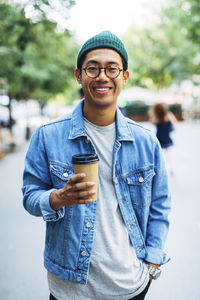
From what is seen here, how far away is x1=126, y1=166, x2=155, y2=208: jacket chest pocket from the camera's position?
5.29 ft

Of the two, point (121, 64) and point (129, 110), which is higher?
point (129, 110)

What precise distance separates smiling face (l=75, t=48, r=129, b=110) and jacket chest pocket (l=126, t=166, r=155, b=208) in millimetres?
→ 439

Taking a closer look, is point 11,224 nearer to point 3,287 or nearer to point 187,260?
point 3,287

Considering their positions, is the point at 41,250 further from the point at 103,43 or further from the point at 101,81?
the point at 103,43

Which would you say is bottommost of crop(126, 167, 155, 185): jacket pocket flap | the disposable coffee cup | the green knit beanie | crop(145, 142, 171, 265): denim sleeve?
crop(145, 142, 171, 265): denim sleeve

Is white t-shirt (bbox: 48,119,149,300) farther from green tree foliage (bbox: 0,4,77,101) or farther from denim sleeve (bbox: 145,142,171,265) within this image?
green tree foliage (bbox: 0,4,77,101)

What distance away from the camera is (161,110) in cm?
763

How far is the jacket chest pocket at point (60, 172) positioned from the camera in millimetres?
1505

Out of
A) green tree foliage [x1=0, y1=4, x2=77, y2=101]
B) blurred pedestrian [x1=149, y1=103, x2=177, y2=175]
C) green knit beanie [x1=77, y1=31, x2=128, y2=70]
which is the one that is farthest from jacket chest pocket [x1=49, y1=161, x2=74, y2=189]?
blurred pedestrian [x1=149, y1=103, x2=177, y2=175]

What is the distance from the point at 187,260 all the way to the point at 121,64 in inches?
116

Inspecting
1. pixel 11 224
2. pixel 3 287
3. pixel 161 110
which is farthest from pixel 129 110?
pixel 3 287

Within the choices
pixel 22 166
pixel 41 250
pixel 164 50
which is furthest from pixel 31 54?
pixel 164 50

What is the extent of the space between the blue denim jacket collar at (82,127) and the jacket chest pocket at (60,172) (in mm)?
172

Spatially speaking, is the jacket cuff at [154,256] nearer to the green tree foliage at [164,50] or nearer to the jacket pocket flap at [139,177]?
the jacket pocket flap at [139,177]
